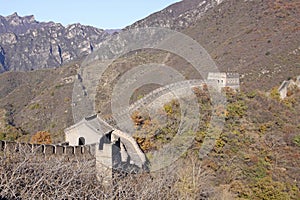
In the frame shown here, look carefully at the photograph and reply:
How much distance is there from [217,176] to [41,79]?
3452 inches

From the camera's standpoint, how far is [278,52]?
3625cm

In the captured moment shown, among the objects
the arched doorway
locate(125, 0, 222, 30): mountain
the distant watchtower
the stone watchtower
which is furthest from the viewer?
locate(125, 0, 222, 30): mountain

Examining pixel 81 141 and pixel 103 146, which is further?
pixel 81 141

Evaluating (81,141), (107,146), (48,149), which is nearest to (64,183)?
(48,149)

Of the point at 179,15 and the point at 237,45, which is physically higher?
the point at 179,15

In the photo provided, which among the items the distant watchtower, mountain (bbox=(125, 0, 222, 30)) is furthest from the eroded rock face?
the distant watchtower

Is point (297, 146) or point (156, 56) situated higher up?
point (156, 56)

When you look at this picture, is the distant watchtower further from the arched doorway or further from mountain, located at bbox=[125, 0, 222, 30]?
mountain, located at bbox=[125, 0, 222, 30]

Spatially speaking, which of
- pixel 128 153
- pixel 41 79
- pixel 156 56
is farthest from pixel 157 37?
pixel 128 153

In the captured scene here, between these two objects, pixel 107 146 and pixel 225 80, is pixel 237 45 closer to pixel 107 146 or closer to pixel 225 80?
pixel 225 80

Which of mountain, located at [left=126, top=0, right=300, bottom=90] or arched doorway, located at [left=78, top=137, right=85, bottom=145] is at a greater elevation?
mountain, located at [left=126, top=0, right=300, bottom=90]

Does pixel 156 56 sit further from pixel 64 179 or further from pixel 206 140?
pixel 64 179

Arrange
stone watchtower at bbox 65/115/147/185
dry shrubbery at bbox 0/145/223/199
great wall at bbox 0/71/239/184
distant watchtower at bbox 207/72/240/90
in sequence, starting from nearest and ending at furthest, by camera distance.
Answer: dry shrubbery at bbox 0/145/223/199 < great wall at bbox 0/71/239/184 < stone watchtower at bbox 65/115/147/185 < distant watchtower at bbox 207/72/240/90

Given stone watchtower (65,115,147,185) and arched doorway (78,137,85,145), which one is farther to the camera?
arched doorway (78,137,85,145)
